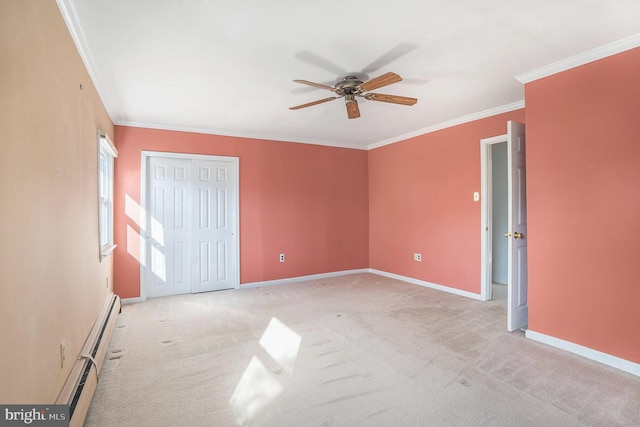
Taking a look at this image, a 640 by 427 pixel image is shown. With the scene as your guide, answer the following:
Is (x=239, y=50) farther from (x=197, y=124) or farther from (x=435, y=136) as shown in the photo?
(x=435, y=136)

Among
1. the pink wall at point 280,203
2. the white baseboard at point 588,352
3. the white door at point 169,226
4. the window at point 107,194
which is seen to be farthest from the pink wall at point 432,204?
the window at point 107,194

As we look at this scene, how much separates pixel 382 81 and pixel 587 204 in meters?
1.93

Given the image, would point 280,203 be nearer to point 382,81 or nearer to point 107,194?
point 107,194

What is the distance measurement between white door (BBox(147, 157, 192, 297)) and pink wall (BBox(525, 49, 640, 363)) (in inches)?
166

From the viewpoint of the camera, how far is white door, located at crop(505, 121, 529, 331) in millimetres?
3047

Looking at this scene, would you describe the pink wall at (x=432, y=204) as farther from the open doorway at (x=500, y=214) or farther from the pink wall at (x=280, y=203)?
the open doorway at (x=500, y=214)

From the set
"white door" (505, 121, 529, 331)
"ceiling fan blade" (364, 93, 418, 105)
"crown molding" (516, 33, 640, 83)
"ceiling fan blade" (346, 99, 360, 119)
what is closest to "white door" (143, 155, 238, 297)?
"ceiling fan blade" (346, 99, 360, 119)

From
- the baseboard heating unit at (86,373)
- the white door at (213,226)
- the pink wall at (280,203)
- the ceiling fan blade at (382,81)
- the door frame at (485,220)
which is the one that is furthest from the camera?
the white door at (213,226)

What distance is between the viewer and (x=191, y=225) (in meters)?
4.52

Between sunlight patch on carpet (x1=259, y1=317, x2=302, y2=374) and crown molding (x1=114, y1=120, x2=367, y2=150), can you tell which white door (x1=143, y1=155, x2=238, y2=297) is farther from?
sunlight patch on carpet (x1=259, y1=317, x2=302, y2=374)

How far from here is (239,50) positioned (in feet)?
7.73

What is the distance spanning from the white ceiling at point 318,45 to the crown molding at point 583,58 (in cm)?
7

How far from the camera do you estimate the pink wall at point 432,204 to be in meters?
4.17

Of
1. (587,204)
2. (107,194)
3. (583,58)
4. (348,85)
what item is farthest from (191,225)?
(583,58)
